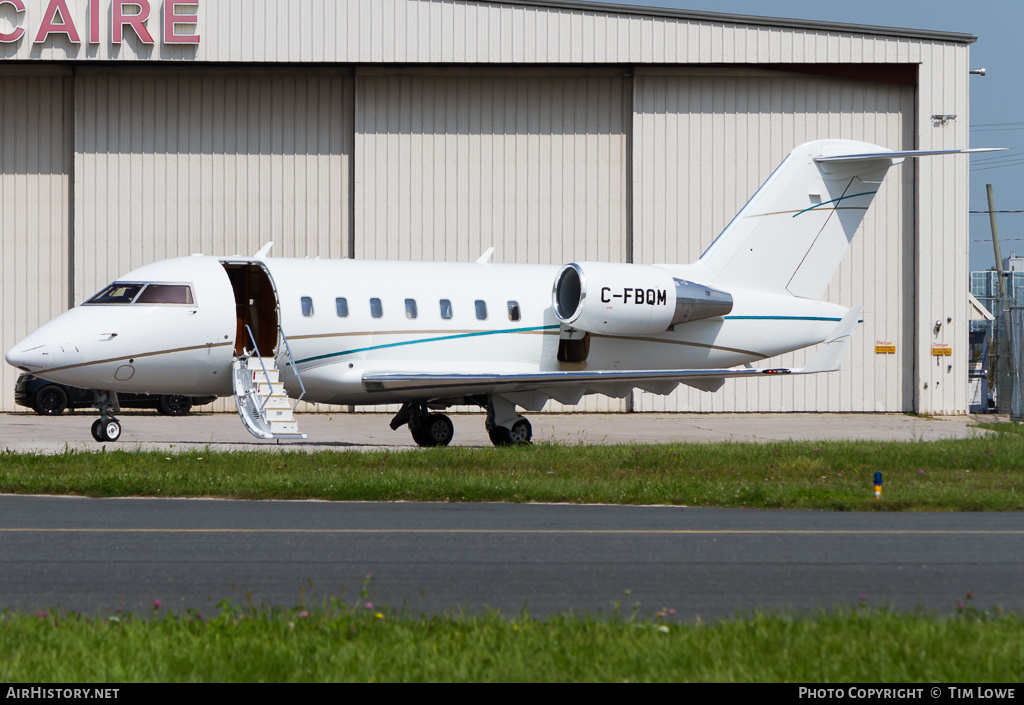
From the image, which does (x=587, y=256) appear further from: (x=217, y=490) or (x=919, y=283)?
(x=217, y=490)

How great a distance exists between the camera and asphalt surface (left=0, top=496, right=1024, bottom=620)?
7.30 m

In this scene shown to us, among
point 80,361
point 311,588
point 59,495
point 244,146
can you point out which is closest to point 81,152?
point 244,146

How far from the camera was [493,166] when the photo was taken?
3312 centimetres

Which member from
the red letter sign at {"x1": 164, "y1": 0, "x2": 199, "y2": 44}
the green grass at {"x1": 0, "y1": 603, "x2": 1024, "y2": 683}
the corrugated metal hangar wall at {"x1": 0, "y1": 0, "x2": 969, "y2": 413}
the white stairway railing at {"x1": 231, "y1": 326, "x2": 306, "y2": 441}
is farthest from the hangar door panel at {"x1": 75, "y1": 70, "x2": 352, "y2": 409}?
the green grass at {"x1": 0, "y1": 603, "x2": 1024, "y2": 683}

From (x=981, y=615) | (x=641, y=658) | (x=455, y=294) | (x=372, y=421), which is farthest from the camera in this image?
(x=372, y=421)

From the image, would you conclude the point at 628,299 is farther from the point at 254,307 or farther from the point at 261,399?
the point at 254,307

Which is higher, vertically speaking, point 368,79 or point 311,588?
point 368,79

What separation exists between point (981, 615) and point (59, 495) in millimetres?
10043

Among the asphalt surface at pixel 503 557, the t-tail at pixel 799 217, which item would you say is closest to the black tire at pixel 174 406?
the t-tail at pixel 799 217

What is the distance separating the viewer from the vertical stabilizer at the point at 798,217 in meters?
22.5

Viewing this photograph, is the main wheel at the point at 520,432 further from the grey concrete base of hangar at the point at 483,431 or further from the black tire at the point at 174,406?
the black tire at the point at 174,406

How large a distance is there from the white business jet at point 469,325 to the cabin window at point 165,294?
0.10ft

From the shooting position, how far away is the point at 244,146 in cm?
3312

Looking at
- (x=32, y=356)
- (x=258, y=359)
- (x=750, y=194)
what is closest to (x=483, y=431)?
(x=258, y=359)
